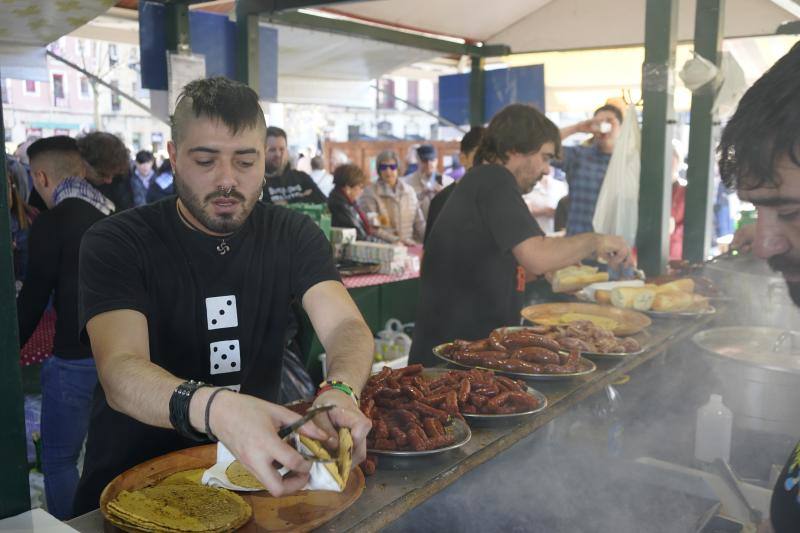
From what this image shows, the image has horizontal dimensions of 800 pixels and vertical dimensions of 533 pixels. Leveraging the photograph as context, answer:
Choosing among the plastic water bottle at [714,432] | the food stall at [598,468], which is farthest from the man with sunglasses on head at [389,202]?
the plastic water bottle at [714,432]

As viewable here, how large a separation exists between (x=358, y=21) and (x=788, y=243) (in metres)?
5.39

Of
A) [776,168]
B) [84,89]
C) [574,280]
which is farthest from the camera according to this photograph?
[84,89]

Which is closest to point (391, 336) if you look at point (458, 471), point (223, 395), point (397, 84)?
point (458, 471)

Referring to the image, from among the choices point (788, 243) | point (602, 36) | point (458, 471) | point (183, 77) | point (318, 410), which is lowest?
point (458, 471)

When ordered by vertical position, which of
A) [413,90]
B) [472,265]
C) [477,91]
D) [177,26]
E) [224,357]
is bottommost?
[224,357]

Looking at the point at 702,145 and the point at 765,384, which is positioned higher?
the point at 702,145

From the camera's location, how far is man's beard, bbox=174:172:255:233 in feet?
6.72

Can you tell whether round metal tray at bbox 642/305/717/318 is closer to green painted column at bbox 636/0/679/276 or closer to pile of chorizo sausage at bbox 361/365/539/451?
green painted column at bbox 636/0/679/276

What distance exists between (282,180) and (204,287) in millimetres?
5003

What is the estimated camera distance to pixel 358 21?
624cm

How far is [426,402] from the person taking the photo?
211 centimetres

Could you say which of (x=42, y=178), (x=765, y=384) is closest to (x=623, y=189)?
(x=765, y=384)

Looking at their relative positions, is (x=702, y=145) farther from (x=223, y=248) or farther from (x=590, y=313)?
(x=223, y=248)

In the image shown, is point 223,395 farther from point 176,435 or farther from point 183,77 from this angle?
point 183,77
